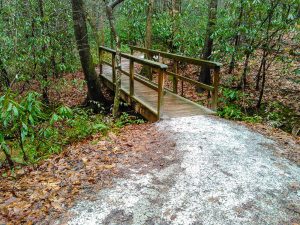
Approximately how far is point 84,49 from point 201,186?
7.08 metres

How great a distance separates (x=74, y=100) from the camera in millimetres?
12094

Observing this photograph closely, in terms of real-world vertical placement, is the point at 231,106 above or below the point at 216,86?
below

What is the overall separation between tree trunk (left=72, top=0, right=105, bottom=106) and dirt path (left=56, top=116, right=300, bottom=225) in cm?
505

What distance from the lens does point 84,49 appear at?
382 inches

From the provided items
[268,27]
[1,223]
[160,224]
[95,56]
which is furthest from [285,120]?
[95,56]

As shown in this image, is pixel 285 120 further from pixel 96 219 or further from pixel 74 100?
pixel 74 100

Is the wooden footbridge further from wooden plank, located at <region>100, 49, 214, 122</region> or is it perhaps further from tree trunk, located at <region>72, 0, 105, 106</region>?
tree trunk, located at <region>72, 0, 105, 106</region>

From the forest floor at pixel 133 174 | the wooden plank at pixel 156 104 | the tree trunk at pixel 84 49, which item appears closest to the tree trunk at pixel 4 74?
the tree trunk at pixel 84 49

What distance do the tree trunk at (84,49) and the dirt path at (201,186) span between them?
5.05 meters

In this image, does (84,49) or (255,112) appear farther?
(84,49)

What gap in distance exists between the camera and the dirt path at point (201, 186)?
3.57 m

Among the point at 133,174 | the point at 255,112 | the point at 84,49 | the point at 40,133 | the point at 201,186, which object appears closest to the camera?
the point at 201,186

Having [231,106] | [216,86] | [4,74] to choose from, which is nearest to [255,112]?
[231,106]

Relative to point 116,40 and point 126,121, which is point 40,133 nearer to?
point 126,121
